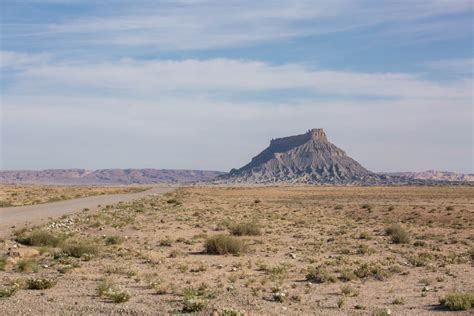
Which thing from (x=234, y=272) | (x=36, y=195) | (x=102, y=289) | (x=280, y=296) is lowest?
(x=36, y=195)

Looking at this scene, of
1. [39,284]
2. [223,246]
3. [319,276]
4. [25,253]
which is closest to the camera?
[39,284]

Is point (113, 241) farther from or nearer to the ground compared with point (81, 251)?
nearer to the ground

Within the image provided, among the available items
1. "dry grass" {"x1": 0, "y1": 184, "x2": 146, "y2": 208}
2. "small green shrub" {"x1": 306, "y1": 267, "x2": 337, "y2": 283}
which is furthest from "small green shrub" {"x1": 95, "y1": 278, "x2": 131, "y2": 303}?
"dry grass" {"x1": 0, "y1": 184, "x2": 146, "y2": 208}

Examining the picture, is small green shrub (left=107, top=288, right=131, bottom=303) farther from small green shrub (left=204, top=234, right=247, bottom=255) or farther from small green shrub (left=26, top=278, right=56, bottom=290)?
small green shrub (left=204, top=234, right=247, bottom=255)

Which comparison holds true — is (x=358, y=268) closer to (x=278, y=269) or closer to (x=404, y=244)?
(x=278, y=269)

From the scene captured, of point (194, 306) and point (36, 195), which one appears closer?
point (194, 306)

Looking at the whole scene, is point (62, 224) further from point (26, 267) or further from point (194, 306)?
point (194, 306)

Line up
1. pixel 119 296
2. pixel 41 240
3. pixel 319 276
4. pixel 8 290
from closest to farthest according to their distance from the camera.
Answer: pixel 119 296
pixel 8 290
pixel 319 276
pixel 41 240

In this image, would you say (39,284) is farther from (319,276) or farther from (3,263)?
(319,276)

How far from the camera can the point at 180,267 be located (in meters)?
16.4

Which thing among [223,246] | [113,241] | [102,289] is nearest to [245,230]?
[223,246]

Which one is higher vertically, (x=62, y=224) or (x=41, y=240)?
(x=41, y=240)

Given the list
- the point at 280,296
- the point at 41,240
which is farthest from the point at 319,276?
the point at 41,240

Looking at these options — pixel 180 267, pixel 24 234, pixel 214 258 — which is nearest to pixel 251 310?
pixel 180 267
